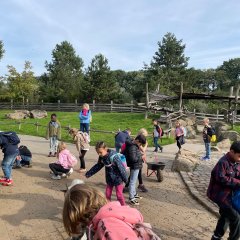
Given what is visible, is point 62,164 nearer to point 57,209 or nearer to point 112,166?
point 57,209

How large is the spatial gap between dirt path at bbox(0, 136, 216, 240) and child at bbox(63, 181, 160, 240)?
152 inches

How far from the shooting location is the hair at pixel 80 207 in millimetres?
2164

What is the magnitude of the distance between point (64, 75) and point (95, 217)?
47750mm

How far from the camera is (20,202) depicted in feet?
24.8

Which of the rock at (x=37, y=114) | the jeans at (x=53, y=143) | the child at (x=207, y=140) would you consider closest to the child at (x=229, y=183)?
the child at (x=207, y=140)

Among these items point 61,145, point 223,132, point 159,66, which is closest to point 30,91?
point 159,66

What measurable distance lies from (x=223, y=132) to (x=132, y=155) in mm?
14656

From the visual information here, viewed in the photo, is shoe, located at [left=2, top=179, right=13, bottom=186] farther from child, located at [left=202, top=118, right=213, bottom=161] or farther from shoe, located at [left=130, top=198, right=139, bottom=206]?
child, located at [left=202, top=118, right=213, bottom=161]

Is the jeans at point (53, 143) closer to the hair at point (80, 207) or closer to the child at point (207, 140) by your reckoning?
the child at point (207, 140)

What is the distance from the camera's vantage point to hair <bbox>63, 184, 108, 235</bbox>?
7.10 ft

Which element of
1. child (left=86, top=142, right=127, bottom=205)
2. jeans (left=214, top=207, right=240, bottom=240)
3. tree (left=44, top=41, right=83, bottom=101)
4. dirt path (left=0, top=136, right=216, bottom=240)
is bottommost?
dirt path (left=0, top=136, right=216, bottom=240)

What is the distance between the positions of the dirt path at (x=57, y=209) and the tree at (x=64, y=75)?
3716 cm

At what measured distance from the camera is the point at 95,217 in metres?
2.20

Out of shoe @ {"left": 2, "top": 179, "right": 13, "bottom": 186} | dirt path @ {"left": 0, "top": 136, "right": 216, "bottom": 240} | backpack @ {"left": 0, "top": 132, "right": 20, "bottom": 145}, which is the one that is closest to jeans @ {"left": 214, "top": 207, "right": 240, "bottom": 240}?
dirt path @ {"left": 0, "top": 136, "right": 216, "bottom": 240}
